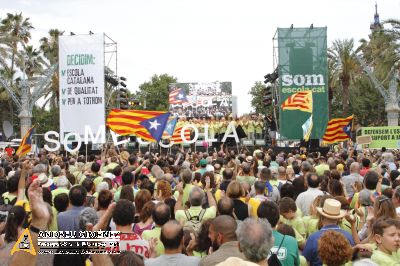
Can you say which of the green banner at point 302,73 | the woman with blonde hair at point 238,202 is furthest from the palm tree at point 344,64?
the woman with blonde hair at point 238,202

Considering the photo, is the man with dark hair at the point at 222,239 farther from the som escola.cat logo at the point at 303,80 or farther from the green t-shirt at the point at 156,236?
the som escola.cat logo at the point at 303,80

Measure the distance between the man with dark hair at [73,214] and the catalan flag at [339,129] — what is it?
1490cm

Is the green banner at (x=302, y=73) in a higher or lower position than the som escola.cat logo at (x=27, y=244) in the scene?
higher

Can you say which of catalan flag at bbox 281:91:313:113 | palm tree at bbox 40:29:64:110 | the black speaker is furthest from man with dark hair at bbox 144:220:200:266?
palm tree at bbox 40:29:64:110

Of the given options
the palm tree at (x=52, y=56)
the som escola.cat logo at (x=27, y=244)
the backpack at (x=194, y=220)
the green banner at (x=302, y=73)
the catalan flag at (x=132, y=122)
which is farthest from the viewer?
the palm tree at (x=52, y=56)

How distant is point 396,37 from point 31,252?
2739 centimetres

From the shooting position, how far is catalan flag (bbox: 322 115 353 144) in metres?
→ 19.4

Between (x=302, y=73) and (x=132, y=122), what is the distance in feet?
57.1

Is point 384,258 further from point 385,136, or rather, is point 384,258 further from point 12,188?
point 385,136

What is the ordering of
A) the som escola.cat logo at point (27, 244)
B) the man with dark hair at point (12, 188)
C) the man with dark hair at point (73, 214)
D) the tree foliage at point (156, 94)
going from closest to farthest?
the som escola.cat logo at point (27, 244) < the man with dark hair at point (73, 214) < the man with dark hair at point (12, 188) < the tree foliage at point (156, 94)

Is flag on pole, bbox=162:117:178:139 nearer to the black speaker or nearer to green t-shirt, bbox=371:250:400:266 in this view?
the black speaker

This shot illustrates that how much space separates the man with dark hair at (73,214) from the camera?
5770mm

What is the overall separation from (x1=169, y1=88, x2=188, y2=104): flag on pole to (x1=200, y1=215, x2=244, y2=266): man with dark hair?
157ft

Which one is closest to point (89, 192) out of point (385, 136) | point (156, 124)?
point (156, 124)
